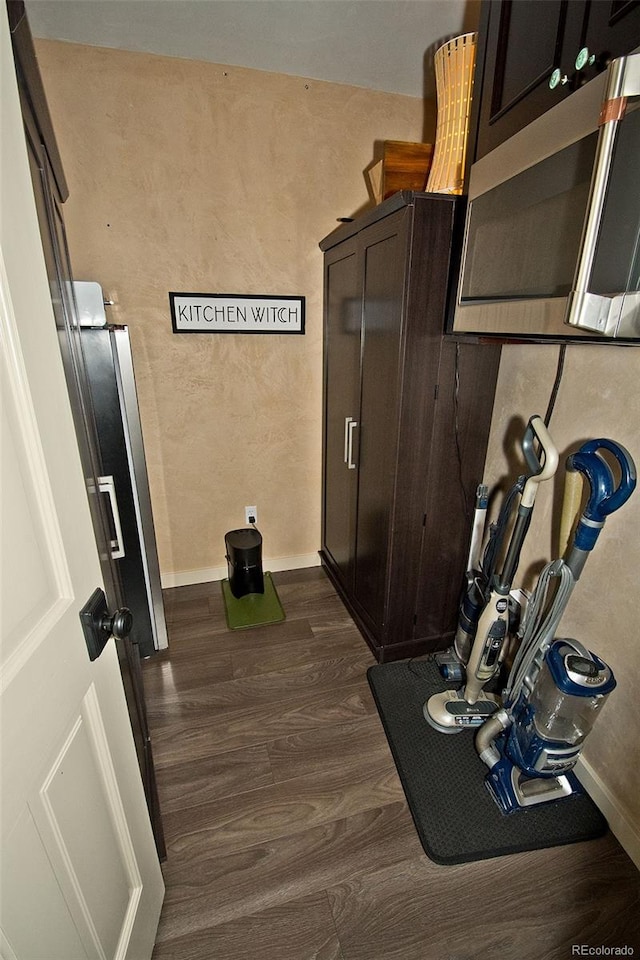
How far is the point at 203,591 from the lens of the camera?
254 centimetres

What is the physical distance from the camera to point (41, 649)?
59 cm

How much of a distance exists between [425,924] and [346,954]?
23 cm

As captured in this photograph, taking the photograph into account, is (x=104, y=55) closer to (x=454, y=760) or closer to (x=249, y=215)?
(x=249, y=215)

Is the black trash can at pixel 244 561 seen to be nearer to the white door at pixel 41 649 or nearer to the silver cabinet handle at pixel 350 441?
the silver cabinet handle at pixel 350 441

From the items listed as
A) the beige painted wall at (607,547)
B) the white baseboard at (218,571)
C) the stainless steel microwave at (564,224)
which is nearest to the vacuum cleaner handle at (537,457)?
the beige painted wall at (607,547)

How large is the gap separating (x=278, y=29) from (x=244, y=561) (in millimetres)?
2390

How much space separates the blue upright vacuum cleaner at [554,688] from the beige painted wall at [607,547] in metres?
0.09

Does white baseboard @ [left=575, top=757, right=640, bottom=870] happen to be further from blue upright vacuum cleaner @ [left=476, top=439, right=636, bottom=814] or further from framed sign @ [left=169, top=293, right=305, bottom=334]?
framed sign @ [left=169, top=293, right=305, bottom=334]

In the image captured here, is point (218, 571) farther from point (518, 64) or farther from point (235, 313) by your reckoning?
point (518, 64)

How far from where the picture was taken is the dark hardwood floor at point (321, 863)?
1.09 meters

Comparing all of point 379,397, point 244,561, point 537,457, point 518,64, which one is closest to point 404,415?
point 379,397

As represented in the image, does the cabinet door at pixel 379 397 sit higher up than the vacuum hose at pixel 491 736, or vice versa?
the cabinet door at pixel 379 397

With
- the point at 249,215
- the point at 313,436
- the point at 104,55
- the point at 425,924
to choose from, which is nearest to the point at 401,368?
the point at 313,436

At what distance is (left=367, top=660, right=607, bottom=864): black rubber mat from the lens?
4.21 feet
